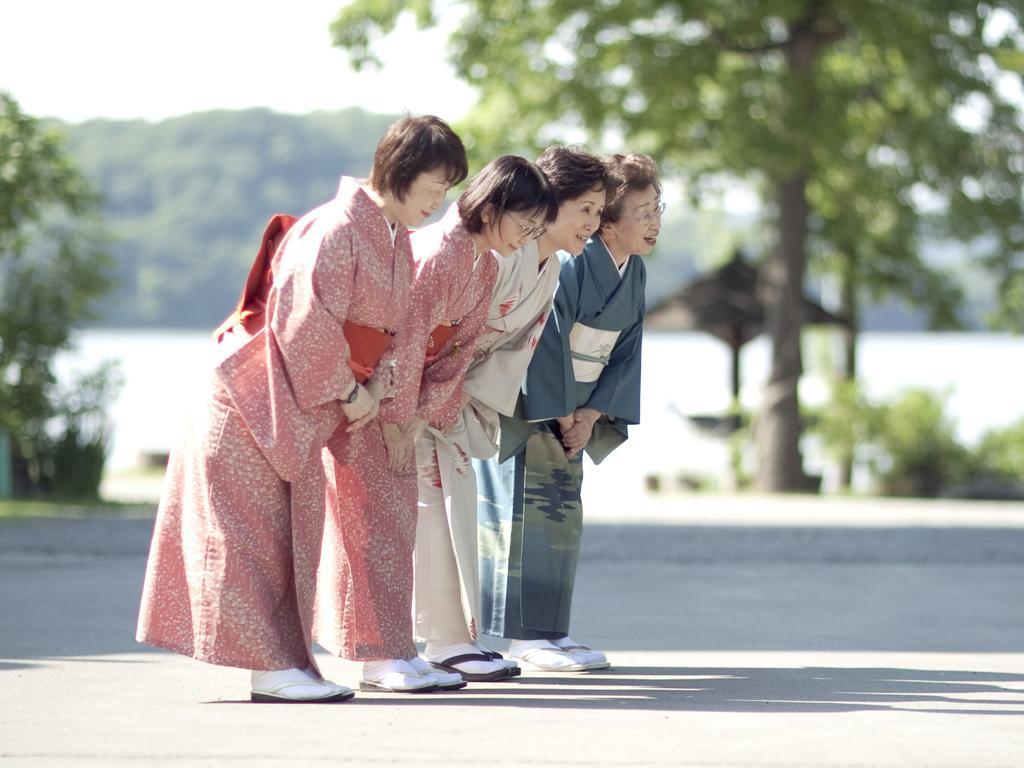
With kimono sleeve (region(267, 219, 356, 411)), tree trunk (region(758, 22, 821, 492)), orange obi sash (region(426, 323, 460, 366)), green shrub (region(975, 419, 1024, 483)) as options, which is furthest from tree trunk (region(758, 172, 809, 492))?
Result: kimono sleeve (region(267, 219, 356, 411))

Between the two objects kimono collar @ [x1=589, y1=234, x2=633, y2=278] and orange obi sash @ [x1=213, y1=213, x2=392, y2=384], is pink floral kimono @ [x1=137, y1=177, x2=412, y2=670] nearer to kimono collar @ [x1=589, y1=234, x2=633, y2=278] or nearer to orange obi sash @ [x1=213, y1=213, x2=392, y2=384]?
orange obi sash @ [x1=213, y1=213, x2=392, y2=384]

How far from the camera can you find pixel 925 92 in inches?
586

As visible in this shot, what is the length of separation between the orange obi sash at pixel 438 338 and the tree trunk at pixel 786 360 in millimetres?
11727

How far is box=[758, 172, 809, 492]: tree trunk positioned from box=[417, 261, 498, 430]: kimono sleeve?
11611 millimetres

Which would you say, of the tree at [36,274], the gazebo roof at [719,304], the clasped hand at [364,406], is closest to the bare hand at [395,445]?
the clasped hand at [364,406]

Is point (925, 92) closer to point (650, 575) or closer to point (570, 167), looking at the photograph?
point (650, 575)

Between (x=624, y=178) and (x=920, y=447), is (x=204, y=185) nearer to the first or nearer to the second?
(x=920, y=447)

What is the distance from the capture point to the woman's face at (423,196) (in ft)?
14.1

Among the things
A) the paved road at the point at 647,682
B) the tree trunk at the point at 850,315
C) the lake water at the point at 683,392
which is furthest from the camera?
the tree trunk at the point at 850,315

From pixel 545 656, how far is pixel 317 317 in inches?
57.8

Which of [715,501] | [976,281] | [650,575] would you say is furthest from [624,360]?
[976,281]

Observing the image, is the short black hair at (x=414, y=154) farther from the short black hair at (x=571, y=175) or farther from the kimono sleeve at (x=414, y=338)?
the short black hair at (x=571, y=175)

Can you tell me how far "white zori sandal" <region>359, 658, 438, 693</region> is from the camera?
4.43 metres

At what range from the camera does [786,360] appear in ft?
52.8
